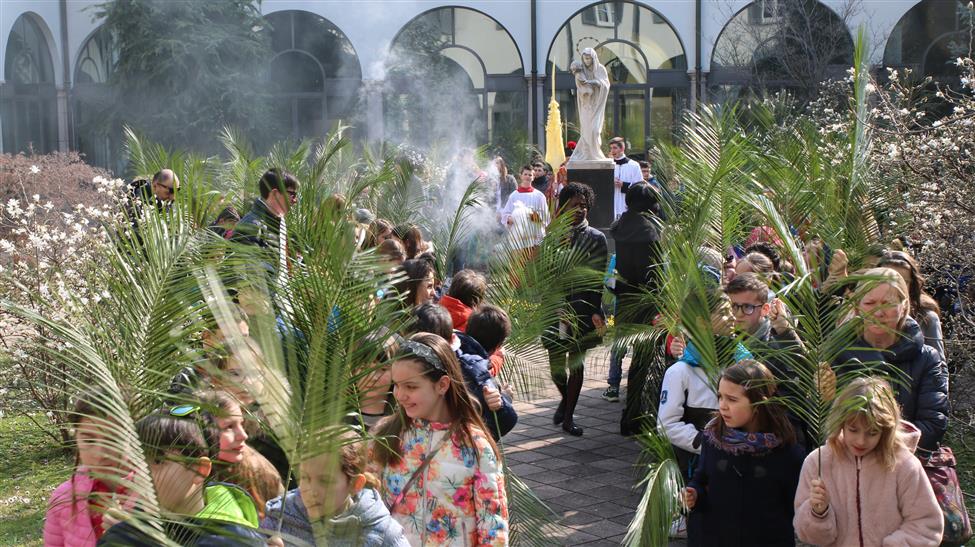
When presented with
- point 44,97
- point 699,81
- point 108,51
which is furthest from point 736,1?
point 44,97

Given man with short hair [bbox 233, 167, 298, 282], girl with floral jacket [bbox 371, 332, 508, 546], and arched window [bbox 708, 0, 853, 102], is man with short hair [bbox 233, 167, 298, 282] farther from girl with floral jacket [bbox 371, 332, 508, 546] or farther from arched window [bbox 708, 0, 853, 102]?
arched window [bbox 708, 0, 853, 102]

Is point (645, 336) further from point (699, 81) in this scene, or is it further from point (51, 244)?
point (699, 81)

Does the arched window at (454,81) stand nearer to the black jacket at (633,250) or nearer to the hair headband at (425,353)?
the black jacket at (633,250)

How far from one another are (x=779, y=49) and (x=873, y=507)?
2448 centimetres

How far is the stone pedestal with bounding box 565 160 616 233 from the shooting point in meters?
17.0

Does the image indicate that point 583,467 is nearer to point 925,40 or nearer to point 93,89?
point 925,40

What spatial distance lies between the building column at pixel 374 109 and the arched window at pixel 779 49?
844 cm

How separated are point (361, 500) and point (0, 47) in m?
27.2

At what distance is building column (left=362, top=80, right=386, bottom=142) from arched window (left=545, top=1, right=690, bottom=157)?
431cm

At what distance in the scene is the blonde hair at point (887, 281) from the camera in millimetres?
3988

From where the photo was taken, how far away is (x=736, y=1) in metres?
28.1

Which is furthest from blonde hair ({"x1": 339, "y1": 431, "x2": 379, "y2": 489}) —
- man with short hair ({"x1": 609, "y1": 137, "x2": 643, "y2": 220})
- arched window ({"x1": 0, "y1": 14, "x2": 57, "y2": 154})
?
arched window ({"x1": 0, "y1": 14, "x2": 57, "y2": 154})

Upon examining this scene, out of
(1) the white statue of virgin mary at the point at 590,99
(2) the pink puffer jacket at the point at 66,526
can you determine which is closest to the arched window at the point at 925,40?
(1) the white statue of virgin mary at the point at 590,99

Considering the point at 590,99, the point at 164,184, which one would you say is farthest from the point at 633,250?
the point at 590,99
